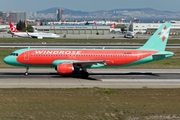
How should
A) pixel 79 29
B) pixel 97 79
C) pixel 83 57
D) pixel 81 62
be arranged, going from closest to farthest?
pixel 81 62
pixel 97 79
pixel 83 57
pixel 79 29

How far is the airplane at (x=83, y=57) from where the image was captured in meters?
37.3

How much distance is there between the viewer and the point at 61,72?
35.5m

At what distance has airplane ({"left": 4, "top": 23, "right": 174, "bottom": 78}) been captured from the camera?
3728 cm

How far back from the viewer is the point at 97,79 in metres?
37.6

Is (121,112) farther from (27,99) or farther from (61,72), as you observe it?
(61,72)

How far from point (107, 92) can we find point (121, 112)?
7.15 metres

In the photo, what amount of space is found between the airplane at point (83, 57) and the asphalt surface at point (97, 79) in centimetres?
181

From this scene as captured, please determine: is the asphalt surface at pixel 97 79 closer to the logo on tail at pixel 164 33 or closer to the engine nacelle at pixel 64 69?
the engine nacelle at pixel 64 69

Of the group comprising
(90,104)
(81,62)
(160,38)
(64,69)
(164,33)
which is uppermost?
(164,33)

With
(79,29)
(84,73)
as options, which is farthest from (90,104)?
(79,29)

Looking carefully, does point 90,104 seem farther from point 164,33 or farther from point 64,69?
point 164,33

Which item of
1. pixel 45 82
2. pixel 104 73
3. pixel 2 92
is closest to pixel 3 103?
pixel 2 92

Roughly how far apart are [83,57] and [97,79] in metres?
4.03

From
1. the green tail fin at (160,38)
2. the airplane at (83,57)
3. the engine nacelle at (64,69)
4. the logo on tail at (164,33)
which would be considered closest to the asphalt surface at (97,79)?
the engine nacelle at (64,69)
